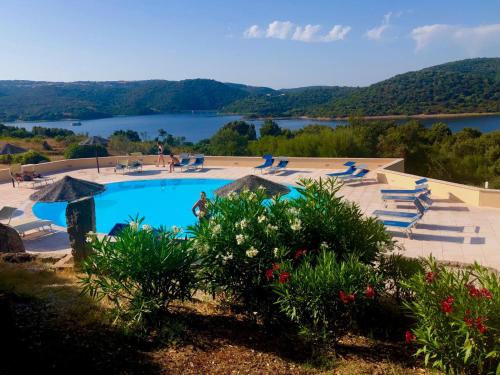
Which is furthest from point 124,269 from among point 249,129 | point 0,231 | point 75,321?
point 249,129

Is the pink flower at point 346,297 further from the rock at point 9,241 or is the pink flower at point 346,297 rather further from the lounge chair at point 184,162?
the lounge chair at point 184,162

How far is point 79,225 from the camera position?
7297 mm

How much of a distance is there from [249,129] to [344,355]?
52.4m

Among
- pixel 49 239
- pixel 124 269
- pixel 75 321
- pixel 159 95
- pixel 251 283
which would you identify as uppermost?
pixel 159 95

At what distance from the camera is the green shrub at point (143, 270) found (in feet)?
12.6

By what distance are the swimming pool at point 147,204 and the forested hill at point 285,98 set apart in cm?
5880

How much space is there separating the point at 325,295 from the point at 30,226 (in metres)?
8.82

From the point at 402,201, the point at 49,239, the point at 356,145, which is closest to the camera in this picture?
the point at 49,239

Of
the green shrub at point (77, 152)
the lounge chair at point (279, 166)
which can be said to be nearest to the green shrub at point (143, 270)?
the lounge chair at point (279, 166)

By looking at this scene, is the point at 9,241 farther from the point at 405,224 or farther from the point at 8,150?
the point at 8,150

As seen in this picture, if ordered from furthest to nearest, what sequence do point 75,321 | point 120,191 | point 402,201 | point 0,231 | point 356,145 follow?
point 356,145 < point 120,191 < point 402,201 < point 0,231 < point 75,321

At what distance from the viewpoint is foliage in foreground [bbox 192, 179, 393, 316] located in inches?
164

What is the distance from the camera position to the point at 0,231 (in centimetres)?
861

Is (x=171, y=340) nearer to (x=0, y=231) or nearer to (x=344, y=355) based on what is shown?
(x=344, y=355)
